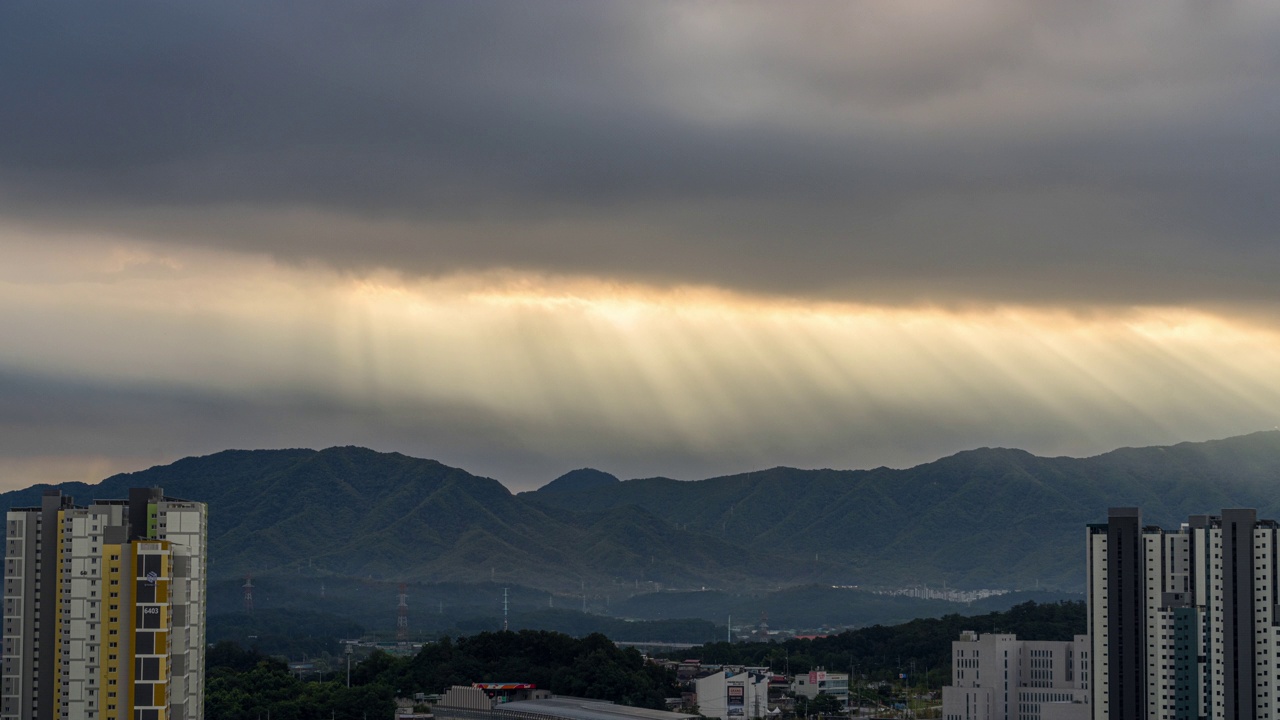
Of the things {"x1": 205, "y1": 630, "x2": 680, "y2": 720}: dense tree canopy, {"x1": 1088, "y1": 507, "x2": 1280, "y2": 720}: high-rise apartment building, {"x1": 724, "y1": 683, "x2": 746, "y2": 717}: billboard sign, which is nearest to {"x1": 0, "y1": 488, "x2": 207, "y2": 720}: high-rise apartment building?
{"x1": 205, "y1": 630, "x2": 680, "y2": 720}: dense tree canopy

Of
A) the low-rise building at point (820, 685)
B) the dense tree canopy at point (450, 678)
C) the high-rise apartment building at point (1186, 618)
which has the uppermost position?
the high-rise apartment building at point (1186, 618)

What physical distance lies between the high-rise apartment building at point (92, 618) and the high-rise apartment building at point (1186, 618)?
53.6 metres

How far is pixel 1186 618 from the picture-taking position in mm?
110375

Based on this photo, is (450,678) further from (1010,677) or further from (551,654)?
(1010,677)

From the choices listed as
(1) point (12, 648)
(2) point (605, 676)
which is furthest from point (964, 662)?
(1) point (12, 648)

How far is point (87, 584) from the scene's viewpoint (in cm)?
9294

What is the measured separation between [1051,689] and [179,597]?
7378 cm

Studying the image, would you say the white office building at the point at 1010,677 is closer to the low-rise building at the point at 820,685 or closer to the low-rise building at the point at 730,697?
the low-rise building at the point at 730,697

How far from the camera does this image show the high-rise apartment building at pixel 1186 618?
107 meters

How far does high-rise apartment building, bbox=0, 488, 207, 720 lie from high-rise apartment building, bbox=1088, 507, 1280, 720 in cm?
5365

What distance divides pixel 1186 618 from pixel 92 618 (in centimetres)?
6105

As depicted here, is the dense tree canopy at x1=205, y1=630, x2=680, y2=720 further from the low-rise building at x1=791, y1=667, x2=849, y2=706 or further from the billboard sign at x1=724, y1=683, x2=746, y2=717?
the low-rise building at x1=791, y1=667, x2=849, y2=706

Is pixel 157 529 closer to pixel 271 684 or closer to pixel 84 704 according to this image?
pixel 84 704

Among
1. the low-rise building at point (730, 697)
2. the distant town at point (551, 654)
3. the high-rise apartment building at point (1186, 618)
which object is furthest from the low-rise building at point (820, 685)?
the high-rise apartment building at point (1186, 618)
